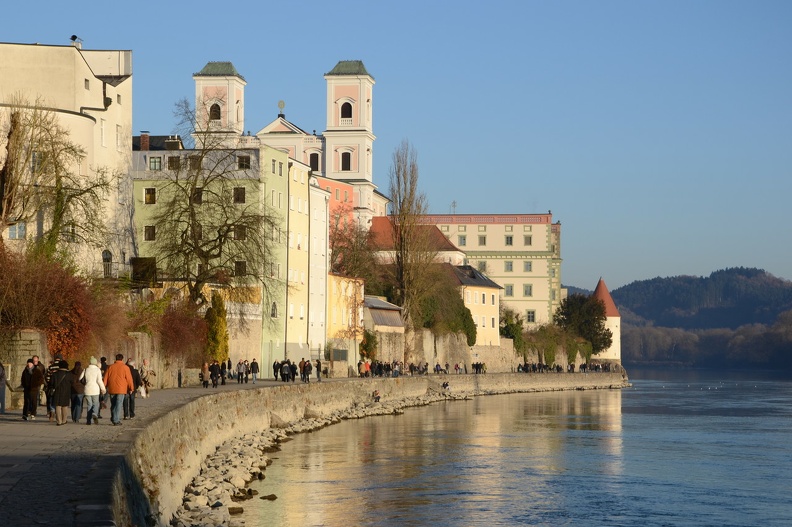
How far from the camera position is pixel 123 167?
187 feet

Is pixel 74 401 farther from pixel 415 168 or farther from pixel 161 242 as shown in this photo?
pixel 415 168

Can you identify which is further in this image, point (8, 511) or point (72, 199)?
point (72, 199)

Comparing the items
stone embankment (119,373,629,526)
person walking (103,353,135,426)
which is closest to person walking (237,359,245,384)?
stone embankment (119,373,629,526)

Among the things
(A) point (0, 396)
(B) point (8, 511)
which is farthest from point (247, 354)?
(B) point (8, 511)

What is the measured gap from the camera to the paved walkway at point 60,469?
1303cm

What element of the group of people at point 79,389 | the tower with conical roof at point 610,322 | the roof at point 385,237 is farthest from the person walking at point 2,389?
the tower with conical roof at point 610,322

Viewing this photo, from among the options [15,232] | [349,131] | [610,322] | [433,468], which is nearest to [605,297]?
[610,322]

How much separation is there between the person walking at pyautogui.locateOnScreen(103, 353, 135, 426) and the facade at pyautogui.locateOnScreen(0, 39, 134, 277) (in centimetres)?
2002

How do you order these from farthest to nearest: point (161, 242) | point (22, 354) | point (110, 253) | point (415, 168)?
point (415, 168) < point (110, 253) < point (161, 242) < point (22, 354)

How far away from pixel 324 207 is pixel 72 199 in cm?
2871

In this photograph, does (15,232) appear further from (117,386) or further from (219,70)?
(219,70)

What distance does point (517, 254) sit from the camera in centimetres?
12644

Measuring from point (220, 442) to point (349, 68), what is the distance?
243ft

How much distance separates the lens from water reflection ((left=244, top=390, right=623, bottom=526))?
2570cm
